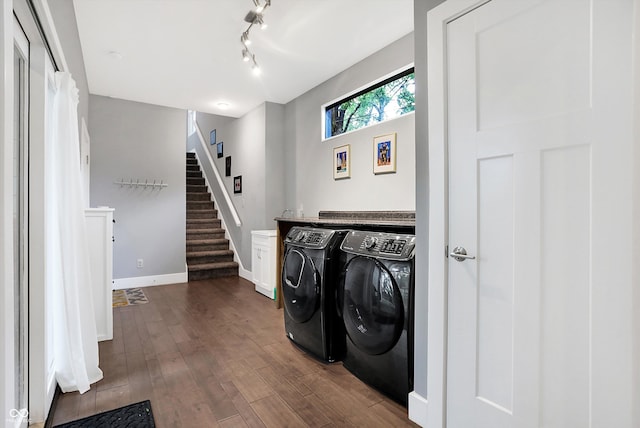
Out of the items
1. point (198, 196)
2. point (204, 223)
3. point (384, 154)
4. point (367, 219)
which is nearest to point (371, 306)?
point (367, 219)

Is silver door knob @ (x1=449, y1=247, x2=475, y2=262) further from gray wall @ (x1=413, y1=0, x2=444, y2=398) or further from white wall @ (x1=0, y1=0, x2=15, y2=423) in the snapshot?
white wall @ (x1=0, y1=0, x2=15, y2=423)

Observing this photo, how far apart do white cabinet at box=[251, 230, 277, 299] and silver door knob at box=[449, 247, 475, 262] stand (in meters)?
2.78

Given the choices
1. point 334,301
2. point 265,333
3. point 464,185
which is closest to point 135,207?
point 265,333

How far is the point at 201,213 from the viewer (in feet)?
21.2

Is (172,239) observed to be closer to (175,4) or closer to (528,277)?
(175,4)

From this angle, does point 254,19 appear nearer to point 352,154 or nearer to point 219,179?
point 352,154

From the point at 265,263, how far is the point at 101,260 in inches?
72.3

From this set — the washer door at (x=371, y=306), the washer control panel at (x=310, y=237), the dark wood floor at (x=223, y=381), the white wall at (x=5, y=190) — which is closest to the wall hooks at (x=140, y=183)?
the dark wood floor at (x=223, y=381)

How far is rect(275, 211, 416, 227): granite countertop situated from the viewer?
2141 mm

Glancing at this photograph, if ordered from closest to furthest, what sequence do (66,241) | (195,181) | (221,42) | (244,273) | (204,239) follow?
(66,241)
(221,42)
(244,273)
(204,239)
(195,181)

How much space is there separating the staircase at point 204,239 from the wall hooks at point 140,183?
3.77ft

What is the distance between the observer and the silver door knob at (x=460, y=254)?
4.89ft

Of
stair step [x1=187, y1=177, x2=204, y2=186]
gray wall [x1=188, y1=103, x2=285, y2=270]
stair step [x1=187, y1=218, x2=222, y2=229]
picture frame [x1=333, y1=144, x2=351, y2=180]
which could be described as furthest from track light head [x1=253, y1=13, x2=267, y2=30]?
stair step [x1=187, y1=177, x2=204, y2=186]

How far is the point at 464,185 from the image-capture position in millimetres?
1499
